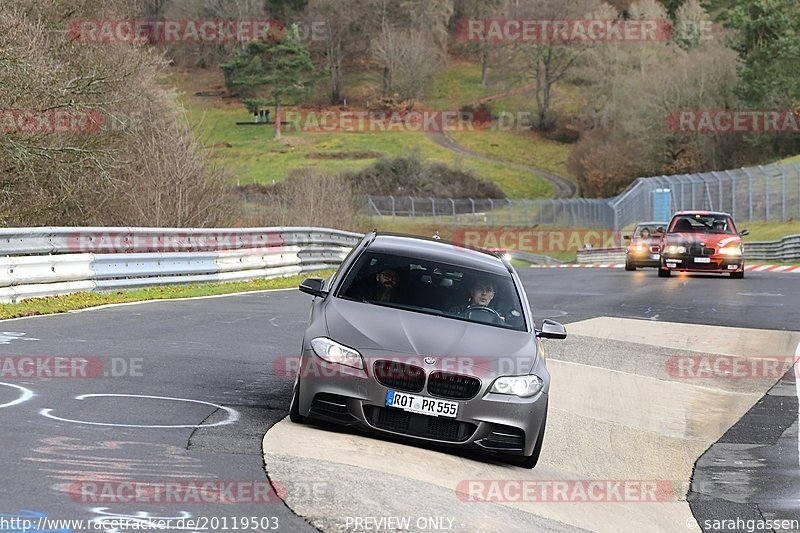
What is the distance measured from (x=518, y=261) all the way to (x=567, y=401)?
54.9m

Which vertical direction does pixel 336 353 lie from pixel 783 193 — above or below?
above

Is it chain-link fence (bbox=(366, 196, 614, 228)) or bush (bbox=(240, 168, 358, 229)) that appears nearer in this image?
bush (bbox=(240, 168, 358, 229))

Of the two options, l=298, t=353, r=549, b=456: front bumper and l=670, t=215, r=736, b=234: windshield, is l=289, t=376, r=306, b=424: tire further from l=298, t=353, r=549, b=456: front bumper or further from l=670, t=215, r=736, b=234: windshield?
l=670, t=215, r=736, b=234: windshield

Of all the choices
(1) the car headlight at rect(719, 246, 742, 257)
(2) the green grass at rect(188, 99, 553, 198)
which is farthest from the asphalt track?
(2) the green grass at rect(188, 99, 553, 198)

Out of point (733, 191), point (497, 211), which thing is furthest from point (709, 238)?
point (497, 211)

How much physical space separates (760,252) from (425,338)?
4158 cm

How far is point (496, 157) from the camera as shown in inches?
4678

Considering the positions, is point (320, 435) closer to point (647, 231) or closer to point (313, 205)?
point (313, 205)

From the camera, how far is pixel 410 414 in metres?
8.41

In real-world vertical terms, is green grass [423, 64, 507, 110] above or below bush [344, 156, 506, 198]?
above

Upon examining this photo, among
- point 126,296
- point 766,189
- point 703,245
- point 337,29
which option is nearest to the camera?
point 126,296

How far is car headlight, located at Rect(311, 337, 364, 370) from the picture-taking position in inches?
334

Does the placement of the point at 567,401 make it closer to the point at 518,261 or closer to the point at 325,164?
the point at 518,261

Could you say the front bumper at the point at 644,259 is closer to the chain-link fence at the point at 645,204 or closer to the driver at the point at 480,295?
the chain-link fence at the point at 645,204
